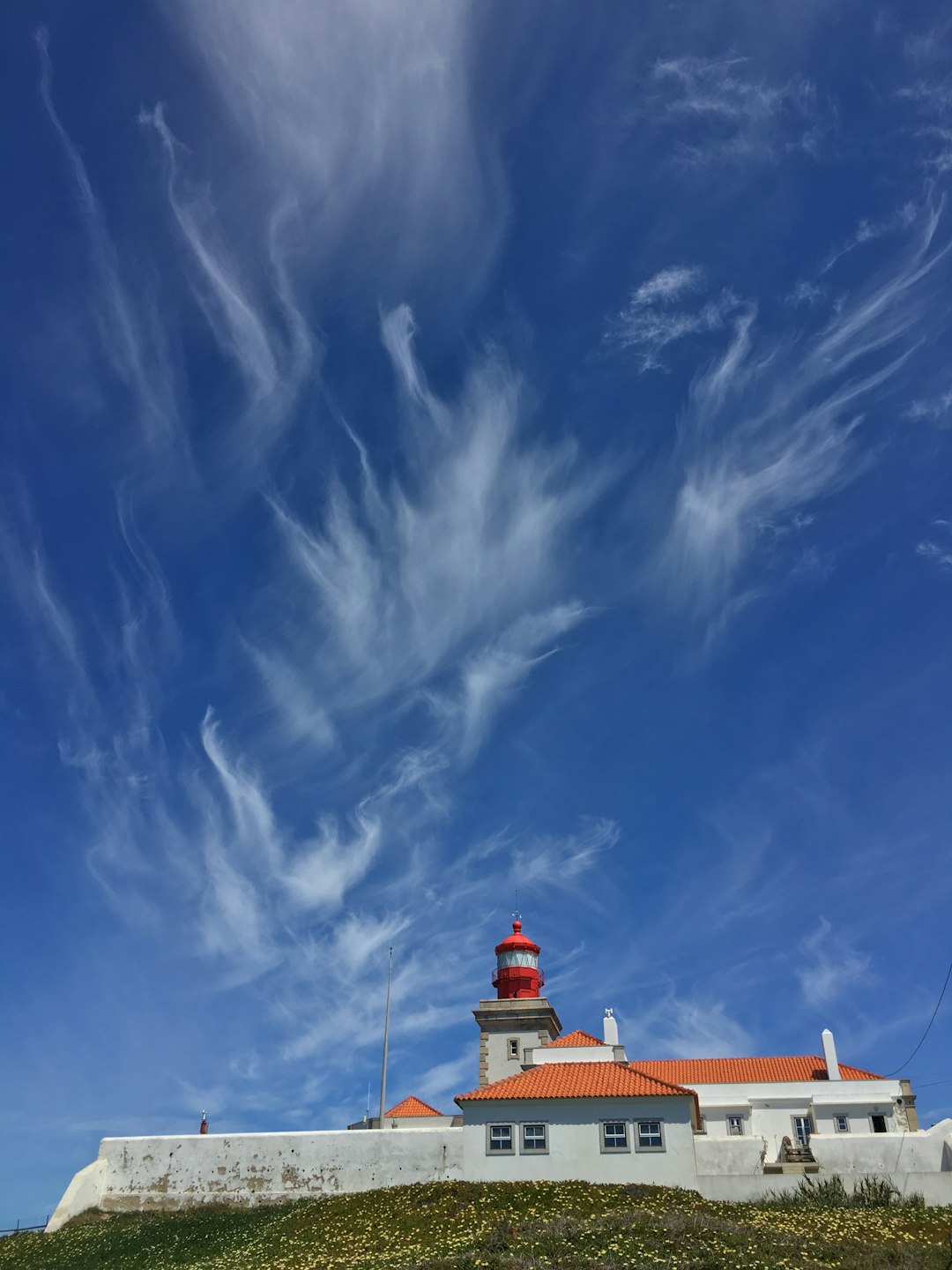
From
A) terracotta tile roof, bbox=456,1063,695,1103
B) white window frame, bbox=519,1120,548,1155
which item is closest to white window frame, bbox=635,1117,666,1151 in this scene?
terracotta tile roof, bbox=456,1063,695,1103

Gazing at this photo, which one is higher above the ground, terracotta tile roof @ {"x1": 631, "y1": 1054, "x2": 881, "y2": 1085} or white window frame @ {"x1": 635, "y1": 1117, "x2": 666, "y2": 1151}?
terracotta tile roof @ {"x1": 631, "y1": 1054, "x2": 881, "y2": 1085}

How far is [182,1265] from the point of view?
81.8ft

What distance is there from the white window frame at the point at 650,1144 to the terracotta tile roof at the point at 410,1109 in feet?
45.2

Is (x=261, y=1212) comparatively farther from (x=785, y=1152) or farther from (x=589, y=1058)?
(x=785, y=1152)

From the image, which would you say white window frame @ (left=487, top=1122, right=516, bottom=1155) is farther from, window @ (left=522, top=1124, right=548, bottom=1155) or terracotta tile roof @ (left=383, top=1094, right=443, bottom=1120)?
terracotta tile roof @ (left=383, top=1094, right=443, bottom=1120)

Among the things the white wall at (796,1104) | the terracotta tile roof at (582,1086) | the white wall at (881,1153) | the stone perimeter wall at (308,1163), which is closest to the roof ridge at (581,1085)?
the terracotta tile roof at (582,1086)

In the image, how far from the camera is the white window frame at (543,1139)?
28.7 m

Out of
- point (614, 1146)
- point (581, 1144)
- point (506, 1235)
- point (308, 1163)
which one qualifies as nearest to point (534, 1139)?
point (581, 1144)

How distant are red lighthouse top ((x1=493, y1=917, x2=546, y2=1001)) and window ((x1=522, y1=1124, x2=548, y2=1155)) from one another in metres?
15.7

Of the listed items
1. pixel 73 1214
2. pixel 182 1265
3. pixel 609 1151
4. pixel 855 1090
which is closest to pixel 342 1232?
pixel 182 1265

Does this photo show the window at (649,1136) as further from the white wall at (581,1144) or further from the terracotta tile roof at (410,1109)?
the terracotta tile roof at (410,1109)

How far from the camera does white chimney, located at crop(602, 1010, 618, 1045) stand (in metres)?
41.5

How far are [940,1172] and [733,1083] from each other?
15557 mm

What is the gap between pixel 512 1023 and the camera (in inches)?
1727
